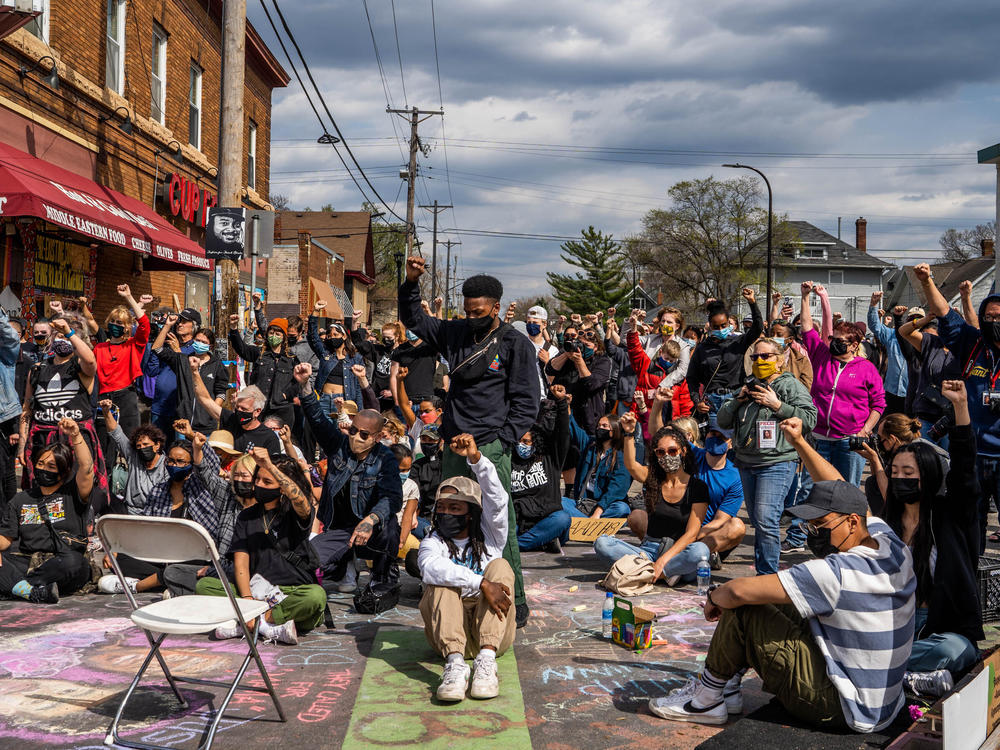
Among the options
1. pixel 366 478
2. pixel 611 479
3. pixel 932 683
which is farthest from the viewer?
pixel 611 479

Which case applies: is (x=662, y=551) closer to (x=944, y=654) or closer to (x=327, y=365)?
(x=944, y=654)

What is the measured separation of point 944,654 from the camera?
165 inches

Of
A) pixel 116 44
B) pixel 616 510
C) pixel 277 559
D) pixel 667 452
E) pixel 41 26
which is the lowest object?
pixel 616 510

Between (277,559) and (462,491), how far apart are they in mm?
1339

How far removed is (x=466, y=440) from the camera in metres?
5.05

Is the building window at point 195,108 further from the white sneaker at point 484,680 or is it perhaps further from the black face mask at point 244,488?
the white sneaker at point 484,680

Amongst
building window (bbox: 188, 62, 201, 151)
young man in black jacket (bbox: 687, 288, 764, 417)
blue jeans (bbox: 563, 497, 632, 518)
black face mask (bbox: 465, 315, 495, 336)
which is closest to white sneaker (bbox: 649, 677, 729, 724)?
black face mask (bbox: 465, 315, 495, 336)

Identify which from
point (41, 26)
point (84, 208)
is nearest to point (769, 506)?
point (84, 208)

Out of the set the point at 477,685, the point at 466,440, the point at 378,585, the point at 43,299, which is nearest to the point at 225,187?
the point at 43,299

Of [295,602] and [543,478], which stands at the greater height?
[543,478]

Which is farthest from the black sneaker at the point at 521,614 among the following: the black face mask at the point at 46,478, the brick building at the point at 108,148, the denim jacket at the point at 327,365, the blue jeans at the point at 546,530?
the brick building at the point at 108,148

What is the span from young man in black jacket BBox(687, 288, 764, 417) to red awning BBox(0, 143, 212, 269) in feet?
24.5

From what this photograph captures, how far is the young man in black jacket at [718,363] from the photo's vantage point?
7.78m

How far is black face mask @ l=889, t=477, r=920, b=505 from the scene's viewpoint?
4.39 m
